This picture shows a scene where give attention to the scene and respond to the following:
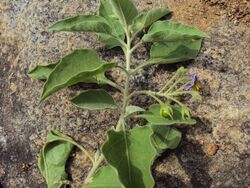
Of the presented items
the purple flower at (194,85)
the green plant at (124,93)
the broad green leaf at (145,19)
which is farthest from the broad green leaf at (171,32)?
the purple flower at (194,85)

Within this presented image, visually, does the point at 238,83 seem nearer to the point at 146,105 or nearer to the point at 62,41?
the point at 146,105

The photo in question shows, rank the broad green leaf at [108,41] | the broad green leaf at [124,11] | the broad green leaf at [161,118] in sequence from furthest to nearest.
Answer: the broad green leaf at [108,41], the broad green leaf at [124,11], the broad green leaf at [161,118]

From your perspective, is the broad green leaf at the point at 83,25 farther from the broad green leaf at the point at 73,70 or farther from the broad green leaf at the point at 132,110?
the broad green leaf at the point at 132,110

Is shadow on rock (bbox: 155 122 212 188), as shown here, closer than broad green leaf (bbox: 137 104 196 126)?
No

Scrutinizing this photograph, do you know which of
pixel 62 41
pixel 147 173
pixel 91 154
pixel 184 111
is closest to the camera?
pixel 147 173

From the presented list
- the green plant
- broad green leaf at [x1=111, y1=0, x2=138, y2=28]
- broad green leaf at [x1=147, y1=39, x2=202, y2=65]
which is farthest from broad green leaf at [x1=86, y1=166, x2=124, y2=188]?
broad green leaf at [x1=111, y1=0, x2=138, y2=28]

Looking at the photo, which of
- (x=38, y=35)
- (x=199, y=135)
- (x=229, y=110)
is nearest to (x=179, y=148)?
(x=199, y=135)

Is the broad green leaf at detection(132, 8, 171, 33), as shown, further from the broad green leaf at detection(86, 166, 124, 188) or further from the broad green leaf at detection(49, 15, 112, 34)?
the broad green leaf at detection(86, 166, 124, 188)
